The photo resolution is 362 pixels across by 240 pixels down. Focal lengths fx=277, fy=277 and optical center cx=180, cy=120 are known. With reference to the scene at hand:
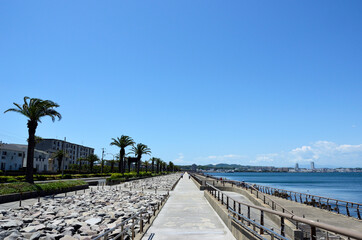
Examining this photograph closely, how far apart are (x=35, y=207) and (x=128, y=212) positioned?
658 cm

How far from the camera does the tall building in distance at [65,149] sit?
355 ft

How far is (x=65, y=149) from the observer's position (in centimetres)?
11062

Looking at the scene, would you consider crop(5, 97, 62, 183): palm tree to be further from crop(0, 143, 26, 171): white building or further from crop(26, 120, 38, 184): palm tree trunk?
crop(0, 143, 26, 171): white building

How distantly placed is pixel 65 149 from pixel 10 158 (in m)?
34.1

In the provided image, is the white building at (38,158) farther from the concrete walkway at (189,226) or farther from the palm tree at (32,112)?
the concrete walkway at (189,226)

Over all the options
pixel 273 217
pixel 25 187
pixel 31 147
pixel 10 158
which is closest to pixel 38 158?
pixel 10 158

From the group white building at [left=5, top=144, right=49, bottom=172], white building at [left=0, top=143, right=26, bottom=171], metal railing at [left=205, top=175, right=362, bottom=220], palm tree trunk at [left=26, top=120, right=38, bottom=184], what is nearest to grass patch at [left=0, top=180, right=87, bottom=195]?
palm tree trunk at [left=26, top=120, right=38, bottom=184]

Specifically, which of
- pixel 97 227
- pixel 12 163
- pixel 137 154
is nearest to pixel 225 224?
pixel 97 227

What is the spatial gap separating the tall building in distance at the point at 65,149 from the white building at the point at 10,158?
61.1 feet

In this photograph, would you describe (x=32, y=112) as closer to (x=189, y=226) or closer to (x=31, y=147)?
(x=31, y=147)

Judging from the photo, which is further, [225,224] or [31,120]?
[31,120]

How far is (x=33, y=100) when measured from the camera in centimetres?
2923

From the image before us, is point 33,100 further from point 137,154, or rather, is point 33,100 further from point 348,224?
point 137,154

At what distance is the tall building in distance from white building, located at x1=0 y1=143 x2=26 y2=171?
18.6 metres
